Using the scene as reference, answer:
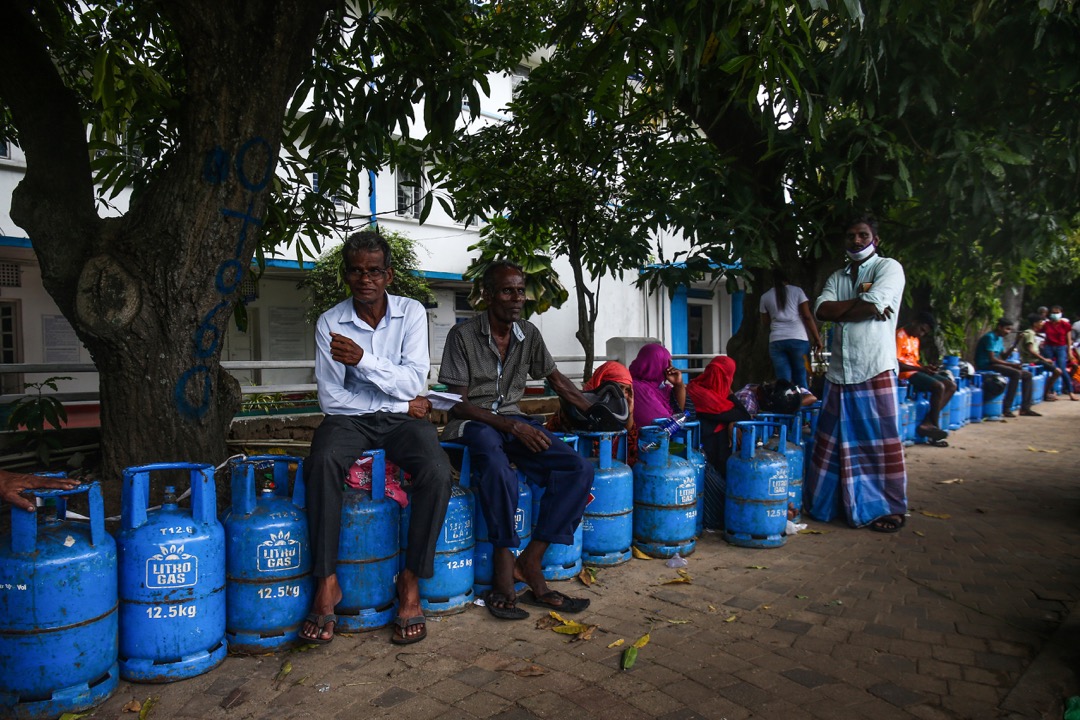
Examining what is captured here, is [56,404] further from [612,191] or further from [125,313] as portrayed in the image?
[612,191]

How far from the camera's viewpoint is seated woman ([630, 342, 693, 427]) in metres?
5.28

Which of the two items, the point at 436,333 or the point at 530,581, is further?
the point at 436,333

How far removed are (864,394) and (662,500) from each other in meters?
1.98

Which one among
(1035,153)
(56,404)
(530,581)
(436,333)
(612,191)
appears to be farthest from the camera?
(436,333)

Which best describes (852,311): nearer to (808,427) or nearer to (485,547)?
(808,427)

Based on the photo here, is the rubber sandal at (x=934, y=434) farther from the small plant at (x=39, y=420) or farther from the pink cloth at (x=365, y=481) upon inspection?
the small plant at (x=39, y=420)

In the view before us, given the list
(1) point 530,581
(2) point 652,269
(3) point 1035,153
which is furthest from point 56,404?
(3) point 1035,153

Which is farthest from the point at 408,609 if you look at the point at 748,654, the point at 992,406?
the point at 992,406

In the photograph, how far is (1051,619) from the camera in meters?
3.76

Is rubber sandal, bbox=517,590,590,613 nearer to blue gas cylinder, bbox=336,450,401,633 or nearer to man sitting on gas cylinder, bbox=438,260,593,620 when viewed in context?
man sitting on gas cylinder, bbox=438,260,593,620

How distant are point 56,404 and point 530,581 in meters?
3.55

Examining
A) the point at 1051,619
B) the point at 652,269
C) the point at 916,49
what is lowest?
the point at 1051,619

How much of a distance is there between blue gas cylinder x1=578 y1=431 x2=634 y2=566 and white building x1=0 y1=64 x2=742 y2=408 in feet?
6.47

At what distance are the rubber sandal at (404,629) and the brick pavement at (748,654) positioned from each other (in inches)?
1.9
